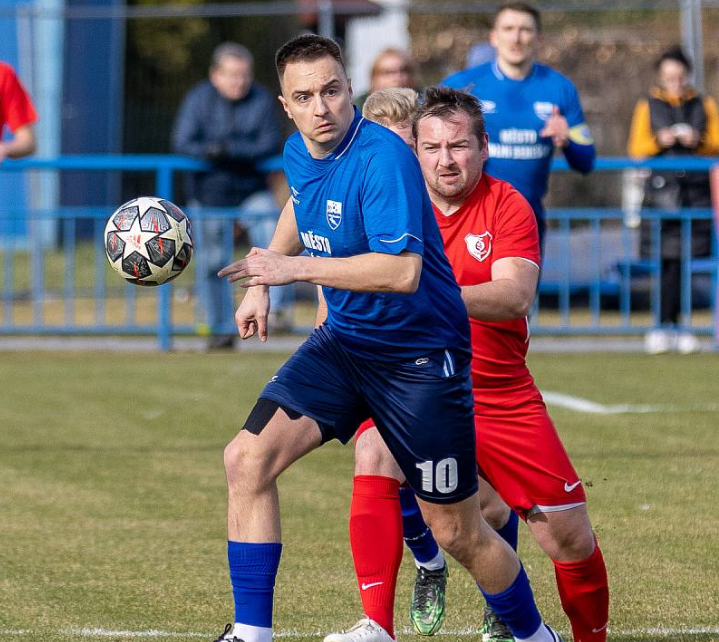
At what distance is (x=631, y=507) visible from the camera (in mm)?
6820

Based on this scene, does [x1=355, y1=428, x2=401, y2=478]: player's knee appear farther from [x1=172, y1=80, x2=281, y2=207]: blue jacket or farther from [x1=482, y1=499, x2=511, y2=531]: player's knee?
[x1=172, y1=80, x2=281, y2=207]: blue jacket

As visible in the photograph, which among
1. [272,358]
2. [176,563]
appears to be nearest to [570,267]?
[272,358]

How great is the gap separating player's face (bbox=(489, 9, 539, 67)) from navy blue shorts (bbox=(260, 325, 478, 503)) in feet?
13.3

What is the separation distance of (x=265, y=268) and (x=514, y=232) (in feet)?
3.41

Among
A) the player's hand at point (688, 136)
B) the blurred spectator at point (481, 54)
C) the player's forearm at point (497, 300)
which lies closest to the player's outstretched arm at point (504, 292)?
the player's forearm at point (497, 300)

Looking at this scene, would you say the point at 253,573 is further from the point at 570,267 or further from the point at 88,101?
the point at 88,101

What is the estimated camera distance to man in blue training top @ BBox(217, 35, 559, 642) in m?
4.16

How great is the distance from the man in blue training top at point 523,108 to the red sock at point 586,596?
3732 mm

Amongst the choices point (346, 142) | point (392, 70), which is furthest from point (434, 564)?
point (392, 70)

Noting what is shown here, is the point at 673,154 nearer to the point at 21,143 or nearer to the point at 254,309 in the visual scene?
the point at 21,143

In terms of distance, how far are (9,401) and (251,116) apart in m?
3.56

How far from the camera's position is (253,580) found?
14.0 ft

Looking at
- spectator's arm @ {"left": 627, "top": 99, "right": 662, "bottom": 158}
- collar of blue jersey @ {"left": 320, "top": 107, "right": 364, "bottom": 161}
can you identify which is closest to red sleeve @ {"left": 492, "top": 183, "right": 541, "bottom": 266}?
collar of blue jersey @ {"left": 320, "top": 107, "right": 364, "bottom": 161}

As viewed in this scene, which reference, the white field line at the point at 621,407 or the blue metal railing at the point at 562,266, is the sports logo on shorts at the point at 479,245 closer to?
the white field line at the point at 621,407
